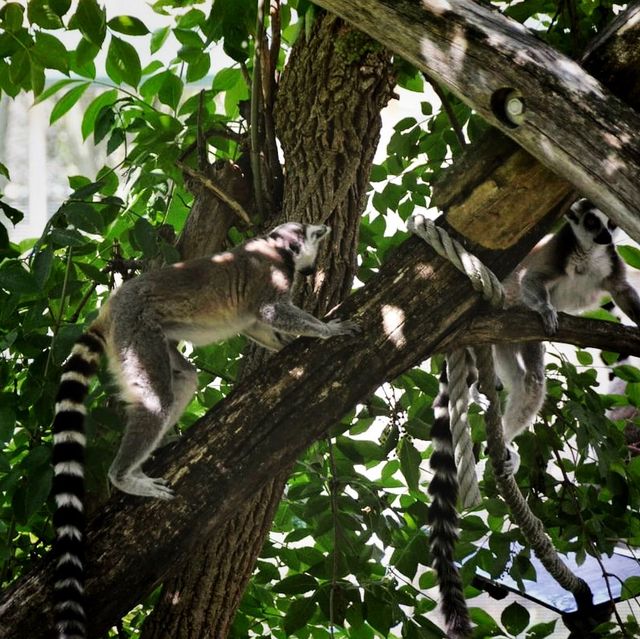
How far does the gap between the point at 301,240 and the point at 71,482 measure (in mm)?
1480

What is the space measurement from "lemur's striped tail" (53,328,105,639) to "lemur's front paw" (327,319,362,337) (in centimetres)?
97

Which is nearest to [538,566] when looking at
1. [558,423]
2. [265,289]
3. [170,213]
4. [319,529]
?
[558,423]

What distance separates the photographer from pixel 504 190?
301 cm

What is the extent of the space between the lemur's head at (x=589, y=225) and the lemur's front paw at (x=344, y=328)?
7.18 ft

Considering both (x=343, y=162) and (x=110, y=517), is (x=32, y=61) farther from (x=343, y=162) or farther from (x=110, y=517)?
(x=110, y=517)

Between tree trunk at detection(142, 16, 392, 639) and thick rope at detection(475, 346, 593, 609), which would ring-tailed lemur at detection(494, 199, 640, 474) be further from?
tree trunk at detection(142, 16, 392, 639)

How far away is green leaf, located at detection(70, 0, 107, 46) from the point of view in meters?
3.12

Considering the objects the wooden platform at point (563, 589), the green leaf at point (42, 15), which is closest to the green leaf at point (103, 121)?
the green leaf at point (42, 15)

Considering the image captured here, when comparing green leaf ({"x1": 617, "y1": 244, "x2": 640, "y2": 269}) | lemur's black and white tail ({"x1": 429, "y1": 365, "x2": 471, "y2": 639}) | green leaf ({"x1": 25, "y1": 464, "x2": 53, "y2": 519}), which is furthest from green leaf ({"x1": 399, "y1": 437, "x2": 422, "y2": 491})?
green leaf ({"x1": 25, "y1": 464, "x2": 53, "y2": 519})

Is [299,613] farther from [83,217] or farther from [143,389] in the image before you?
[83,217]

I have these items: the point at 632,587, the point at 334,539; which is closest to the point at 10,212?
the point at 334,539

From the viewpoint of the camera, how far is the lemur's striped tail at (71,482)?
8.21 ft

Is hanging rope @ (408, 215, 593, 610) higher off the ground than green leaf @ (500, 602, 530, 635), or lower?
higher

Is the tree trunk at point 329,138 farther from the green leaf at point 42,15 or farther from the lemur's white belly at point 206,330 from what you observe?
the green leaf at point 42,15
